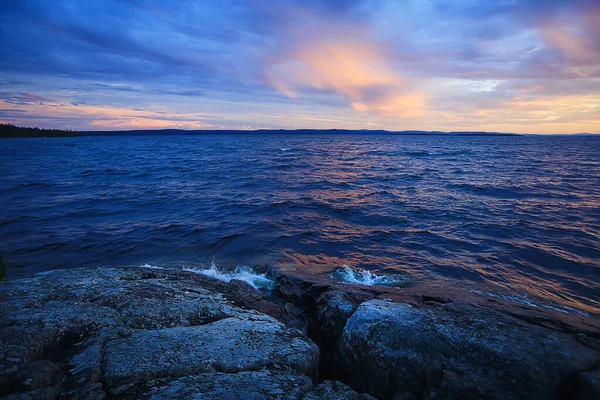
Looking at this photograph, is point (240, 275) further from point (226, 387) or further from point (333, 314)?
point (226, 387)

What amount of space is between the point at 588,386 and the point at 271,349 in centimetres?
415

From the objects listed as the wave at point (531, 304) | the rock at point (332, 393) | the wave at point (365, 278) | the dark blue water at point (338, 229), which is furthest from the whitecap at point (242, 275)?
the wave at point (531, 304)

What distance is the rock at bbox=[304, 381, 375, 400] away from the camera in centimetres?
381

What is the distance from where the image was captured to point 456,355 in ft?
14.5

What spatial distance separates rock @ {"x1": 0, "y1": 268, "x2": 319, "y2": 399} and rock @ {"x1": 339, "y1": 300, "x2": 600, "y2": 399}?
955 millimetres

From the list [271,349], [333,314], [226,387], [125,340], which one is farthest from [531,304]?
[125,340]

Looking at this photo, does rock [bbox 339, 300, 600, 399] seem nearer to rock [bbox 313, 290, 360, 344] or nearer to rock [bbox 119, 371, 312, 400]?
rock [bbox 313, 290, 360, 344]

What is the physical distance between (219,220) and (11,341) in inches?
507

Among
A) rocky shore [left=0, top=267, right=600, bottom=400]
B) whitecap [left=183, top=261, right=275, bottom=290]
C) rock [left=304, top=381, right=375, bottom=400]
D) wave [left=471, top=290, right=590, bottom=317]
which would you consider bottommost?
whitecap [left=183, top=261, right=275, bottom=290]

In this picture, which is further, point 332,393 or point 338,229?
point 338,229

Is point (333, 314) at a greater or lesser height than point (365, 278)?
greater

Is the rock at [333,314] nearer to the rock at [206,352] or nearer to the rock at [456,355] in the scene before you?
the rock at [456,355]

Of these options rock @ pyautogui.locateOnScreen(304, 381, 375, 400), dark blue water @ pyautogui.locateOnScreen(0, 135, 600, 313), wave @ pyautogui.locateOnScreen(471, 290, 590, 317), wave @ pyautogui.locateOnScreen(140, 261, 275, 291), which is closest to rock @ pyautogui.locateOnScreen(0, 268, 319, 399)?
rock @ pyautogui.locateOnScreen(304, 381, 375, 400)

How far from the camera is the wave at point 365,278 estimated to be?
952 cm
